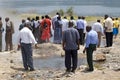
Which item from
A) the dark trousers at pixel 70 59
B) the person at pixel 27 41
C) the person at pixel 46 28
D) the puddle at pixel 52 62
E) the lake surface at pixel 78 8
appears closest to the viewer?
the dark trousers at pixel 70 59

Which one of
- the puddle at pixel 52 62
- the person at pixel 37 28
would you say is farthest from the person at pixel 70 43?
the person at pixel 37 28

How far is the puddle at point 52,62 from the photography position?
57.4 ft

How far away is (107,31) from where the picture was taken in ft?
76.0

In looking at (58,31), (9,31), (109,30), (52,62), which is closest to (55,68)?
(52,62)

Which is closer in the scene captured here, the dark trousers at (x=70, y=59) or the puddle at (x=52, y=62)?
the dark trousers at (x=70, y=59)

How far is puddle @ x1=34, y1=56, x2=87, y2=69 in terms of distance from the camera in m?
17.5

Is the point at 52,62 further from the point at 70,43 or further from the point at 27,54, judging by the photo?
the point at 70,43

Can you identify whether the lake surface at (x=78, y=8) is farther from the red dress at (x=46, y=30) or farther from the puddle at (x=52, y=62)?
the puddle at (x=52, y=62)

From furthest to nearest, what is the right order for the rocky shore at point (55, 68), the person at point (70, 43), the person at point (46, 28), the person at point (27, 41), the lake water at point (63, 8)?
the lake water at point (63, 8) → the person at point (46, 28) → the person at point (27, 41) → the person at point (70, 43) → the rocky shore at point (55, 68)

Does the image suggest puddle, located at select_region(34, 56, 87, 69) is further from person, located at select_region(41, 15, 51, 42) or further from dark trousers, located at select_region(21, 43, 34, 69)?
person, located at select_region(41, 15, 51, 42)

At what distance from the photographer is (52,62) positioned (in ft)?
60.9

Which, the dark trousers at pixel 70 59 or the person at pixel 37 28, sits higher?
the person at pixel 37 28

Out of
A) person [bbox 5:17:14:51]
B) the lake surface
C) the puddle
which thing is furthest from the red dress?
the lake surface

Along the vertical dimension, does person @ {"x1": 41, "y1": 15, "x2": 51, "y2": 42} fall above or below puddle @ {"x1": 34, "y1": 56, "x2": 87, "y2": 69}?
above
